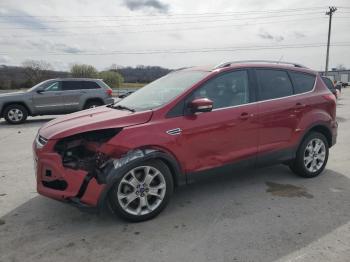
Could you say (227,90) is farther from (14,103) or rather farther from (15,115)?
(14,103)

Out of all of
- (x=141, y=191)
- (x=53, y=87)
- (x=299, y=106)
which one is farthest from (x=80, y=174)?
(x=53, y=87)

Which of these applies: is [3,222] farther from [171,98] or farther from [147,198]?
[171,98]

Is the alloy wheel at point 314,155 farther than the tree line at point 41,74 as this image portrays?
No

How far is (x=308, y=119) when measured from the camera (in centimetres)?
473

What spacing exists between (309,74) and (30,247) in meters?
4.51

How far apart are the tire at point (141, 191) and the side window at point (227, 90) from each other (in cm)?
100

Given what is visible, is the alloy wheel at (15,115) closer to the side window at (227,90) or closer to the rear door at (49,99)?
the rear door at (49,99)

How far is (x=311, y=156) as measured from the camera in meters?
4.91

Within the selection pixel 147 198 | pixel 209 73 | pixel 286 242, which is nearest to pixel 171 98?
pixel 209 73

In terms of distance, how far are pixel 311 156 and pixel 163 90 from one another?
2524 mm

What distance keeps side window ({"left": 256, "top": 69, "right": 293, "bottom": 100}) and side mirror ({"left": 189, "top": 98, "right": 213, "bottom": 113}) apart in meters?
1.10

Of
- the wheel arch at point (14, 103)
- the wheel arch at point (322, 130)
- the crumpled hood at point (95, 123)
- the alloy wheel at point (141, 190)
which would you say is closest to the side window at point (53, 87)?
the wheel arch at point (14, 103)

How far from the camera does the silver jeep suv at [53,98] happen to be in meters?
12.2

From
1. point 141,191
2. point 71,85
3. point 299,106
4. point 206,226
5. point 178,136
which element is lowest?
point 206,226
